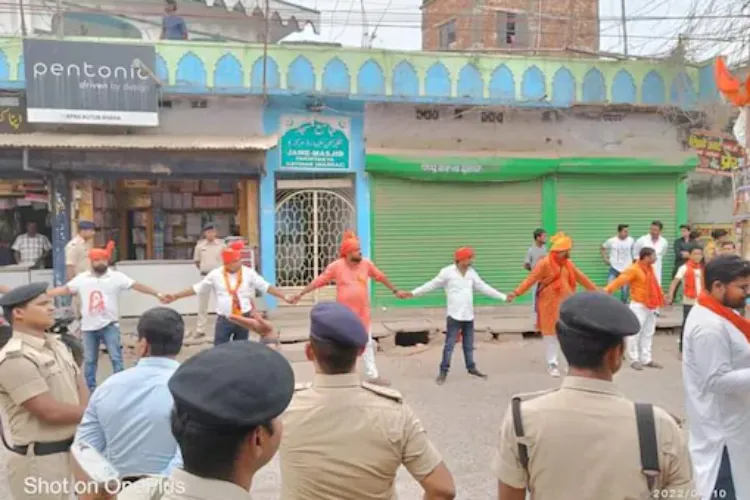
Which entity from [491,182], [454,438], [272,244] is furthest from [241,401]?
[491,182]

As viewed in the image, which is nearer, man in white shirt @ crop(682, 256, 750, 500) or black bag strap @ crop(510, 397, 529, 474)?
black bag strap @ crop(510, 397, 529, 474)

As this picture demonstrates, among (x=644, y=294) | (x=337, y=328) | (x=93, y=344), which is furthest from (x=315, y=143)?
(x=337, y=328)

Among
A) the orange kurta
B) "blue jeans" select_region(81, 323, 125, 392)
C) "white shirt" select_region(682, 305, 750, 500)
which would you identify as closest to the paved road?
the orange kurta

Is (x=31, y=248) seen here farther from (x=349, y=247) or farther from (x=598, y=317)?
(x=598, y=317)

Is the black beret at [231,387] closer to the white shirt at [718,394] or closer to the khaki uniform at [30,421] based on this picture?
the khaki uniform at [30,421]

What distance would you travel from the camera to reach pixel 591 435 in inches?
80.2

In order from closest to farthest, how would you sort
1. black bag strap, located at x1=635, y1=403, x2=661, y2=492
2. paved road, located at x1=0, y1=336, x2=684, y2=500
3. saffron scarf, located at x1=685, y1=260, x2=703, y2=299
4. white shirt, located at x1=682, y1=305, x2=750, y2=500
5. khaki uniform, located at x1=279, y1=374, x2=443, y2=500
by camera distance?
black bag strap, located at x1=635, y1=403, x2=661, y2=492 → khaki uniform, located at x1=279, y1=374, x2=443, y2=500 → white shirt, located at x1=682, y1=305, x2=750, y2=500 → paved road, located at x1=0, y1=336, x2=684, y2=500 → saffron scarf, located at x1=685, y1=260, x2=703, y2=299

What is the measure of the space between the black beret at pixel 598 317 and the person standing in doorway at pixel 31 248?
11102 mm

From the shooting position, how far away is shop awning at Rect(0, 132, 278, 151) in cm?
1030

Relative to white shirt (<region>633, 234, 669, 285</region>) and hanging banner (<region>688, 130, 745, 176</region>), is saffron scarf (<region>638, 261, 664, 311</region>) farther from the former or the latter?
hanging banner (<region>688, 130, 745, 176</region>)

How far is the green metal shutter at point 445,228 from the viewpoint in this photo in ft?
40.0

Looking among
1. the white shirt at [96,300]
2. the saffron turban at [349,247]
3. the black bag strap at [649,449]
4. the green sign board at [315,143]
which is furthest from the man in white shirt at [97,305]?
the black bag strap at [649,449]

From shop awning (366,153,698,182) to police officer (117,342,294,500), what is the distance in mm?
10603

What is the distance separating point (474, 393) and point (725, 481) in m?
4.43
